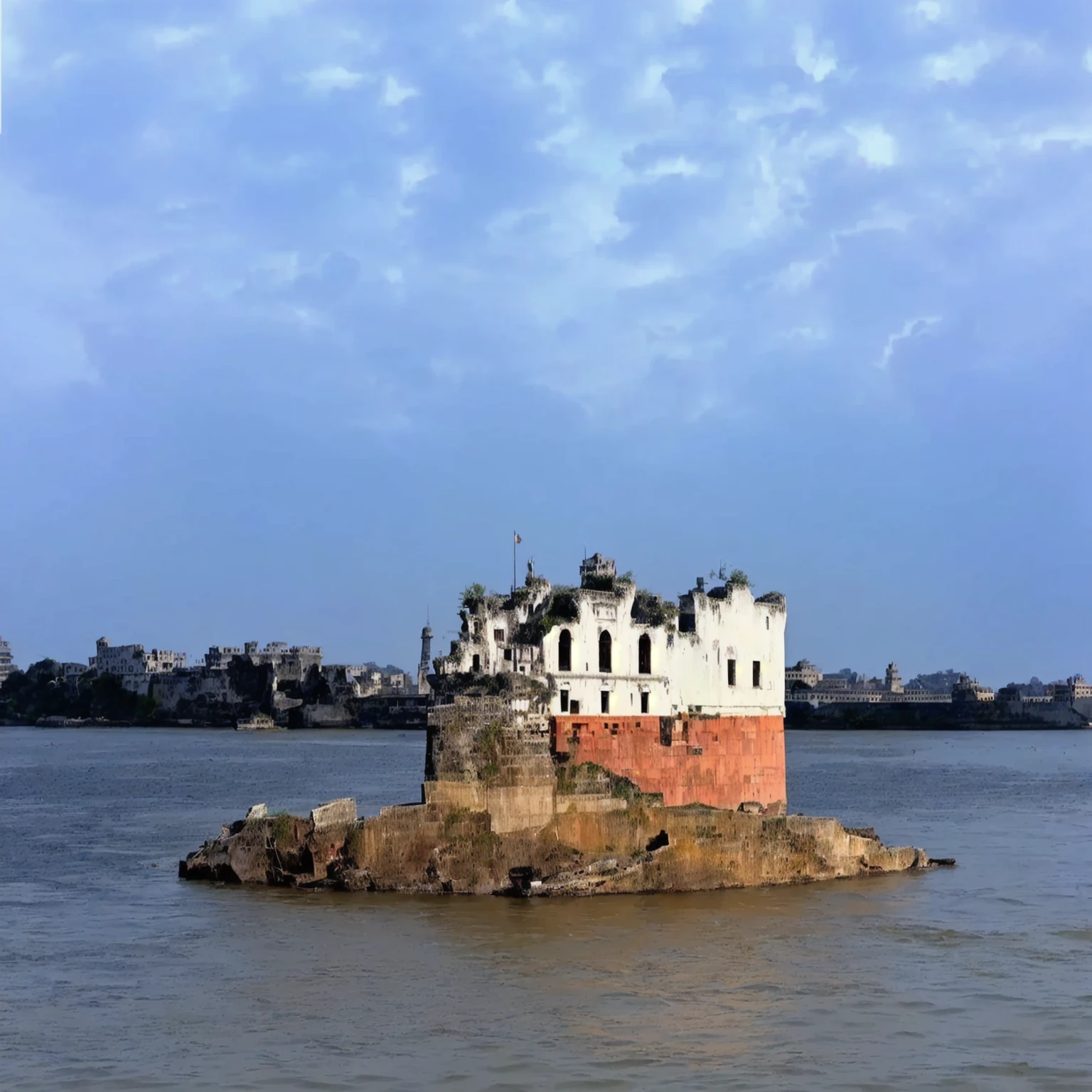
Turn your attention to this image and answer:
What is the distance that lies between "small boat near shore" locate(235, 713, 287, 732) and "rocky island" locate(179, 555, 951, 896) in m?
145

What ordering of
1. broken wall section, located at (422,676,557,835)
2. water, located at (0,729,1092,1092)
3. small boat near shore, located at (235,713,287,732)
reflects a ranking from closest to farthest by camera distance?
water, located at (0,729,1092,1092) → broken wall section, located at (422,676,557,835) → small boat near shore, located at (235,713,287,732)

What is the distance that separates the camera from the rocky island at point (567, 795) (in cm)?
3559

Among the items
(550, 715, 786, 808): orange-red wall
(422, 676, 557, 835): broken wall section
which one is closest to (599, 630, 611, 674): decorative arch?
(550, 715, 786, 808): orange-red wall

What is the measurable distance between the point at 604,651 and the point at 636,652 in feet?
4.58

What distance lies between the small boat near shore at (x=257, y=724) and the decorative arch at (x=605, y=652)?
479 ft

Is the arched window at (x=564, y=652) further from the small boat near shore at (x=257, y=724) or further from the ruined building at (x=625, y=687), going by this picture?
the small boat near shore at (x=257, y=724)

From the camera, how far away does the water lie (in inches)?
887

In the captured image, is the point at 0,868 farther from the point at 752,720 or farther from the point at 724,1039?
the point at 724,1039

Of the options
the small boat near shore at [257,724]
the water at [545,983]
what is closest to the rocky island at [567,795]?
the water at [545,983]

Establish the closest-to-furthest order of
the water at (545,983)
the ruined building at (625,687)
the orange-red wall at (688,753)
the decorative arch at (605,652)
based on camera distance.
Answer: the water at (545,983) → the ruined building at (625,687) → the orange-red wall at (688,753) → the decorative arch at (605,652)

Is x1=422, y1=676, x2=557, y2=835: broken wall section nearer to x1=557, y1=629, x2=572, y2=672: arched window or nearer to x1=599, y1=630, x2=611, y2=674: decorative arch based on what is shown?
x1=557, y1=629, x2=572, y2=672: arched window

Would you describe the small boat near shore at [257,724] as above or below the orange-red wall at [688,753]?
below

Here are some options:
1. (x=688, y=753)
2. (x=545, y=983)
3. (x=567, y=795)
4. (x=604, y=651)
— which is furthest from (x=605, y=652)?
(x=545, y=983)

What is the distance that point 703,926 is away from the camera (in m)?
32.2
